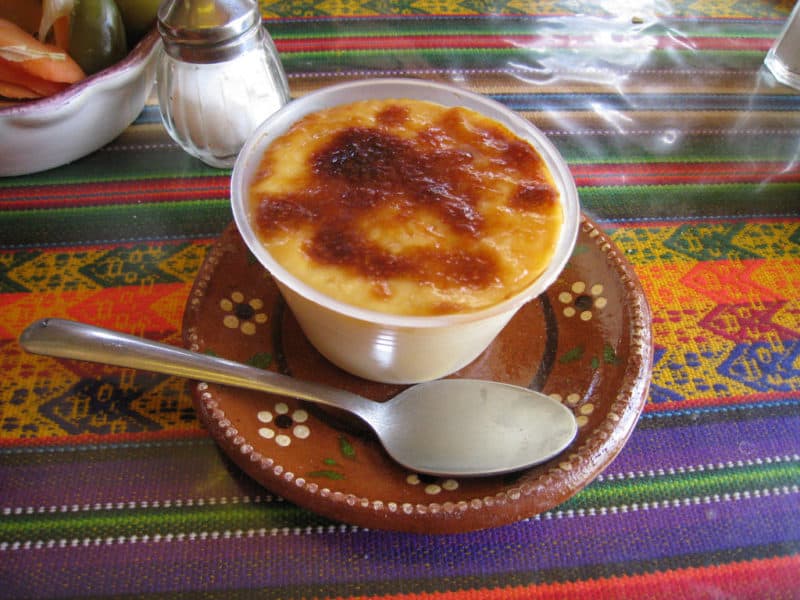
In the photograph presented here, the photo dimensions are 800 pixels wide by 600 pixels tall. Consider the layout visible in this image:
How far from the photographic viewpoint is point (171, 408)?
0.98 metres

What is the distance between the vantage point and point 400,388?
1.00 metres

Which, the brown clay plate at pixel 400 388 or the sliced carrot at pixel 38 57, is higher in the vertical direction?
the sliced carrot at pixel 38 57

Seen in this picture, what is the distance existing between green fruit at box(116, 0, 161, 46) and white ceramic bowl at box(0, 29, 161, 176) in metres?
0.06

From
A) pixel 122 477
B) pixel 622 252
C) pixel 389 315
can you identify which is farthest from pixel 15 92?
pixel 622 252

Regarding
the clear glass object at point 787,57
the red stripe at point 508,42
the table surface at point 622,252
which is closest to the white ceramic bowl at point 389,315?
the table surface at point 622,252

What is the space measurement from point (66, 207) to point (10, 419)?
472 mm

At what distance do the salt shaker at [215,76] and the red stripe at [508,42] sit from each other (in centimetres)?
29

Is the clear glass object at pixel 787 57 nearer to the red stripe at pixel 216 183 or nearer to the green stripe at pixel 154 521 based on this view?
the red stripe at pixel 216 183

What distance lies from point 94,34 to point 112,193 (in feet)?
0.95

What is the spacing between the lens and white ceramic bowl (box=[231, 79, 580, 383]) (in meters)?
0.86

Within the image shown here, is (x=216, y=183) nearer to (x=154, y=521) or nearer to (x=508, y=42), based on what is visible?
(x=154, y=521)

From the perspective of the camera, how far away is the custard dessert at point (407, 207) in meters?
0.90

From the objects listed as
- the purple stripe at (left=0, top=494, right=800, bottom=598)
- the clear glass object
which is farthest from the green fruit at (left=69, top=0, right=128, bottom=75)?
the clear glass object

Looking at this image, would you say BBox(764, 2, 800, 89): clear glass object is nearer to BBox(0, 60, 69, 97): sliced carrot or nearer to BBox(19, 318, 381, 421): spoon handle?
BBox(19, 318, 381, 421): spoon handle
